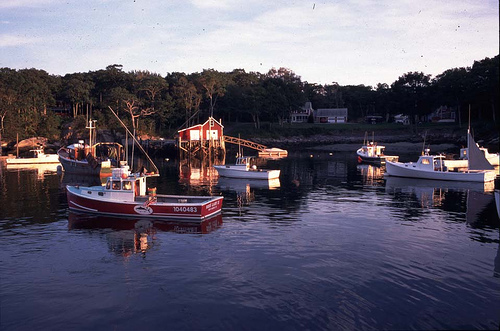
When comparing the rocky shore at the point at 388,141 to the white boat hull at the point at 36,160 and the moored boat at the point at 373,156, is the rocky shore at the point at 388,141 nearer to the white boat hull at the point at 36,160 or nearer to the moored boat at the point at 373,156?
the moored boat at the point at 373,156

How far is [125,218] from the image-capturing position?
29.6 m

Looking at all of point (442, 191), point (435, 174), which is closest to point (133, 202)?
point (442, 191)

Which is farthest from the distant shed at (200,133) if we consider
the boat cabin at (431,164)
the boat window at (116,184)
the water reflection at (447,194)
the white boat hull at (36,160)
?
the boat window at (116,184)

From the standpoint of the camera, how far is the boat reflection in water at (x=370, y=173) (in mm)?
53750

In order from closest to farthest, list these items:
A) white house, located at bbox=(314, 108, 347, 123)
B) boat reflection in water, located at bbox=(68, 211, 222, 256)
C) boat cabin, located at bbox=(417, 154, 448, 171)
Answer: boat reflection in water, located at bbox=(68, 211, 222, 256), boat cabin, located at bbox=(417, 154, 448, 171), white house, located at bbox=(314, 108, 347, 123)

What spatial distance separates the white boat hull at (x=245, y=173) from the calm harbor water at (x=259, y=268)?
582 inches

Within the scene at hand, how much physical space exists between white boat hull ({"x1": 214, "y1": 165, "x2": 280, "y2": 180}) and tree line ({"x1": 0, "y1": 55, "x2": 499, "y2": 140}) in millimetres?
55191

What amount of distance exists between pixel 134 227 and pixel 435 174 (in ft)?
127

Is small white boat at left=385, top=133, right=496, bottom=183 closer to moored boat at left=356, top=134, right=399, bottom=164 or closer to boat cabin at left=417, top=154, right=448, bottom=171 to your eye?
boat cabin at left=417, top=154, right=448, bottom=171

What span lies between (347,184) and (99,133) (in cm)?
7845

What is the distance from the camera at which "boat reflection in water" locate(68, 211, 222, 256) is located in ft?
77.9

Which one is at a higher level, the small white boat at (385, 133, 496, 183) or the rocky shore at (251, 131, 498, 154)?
the rocky shore at (251, 131, 498, 154)

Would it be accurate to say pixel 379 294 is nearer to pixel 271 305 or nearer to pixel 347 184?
pixel 271 305

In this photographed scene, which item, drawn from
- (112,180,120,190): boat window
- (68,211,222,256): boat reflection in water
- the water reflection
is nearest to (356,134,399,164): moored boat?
the water reflection
